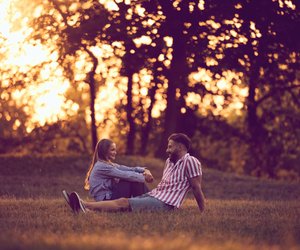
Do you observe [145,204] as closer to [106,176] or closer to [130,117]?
[106,176]

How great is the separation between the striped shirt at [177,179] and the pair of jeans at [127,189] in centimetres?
30

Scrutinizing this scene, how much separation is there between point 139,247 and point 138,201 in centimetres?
506

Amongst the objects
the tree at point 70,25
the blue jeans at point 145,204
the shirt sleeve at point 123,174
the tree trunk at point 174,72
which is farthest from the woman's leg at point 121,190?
the tree trunk at point 174,72

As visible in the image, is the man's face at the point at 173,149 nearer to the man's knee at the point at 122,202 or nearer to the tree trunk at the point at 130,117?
the man's knee at the point at 122,202

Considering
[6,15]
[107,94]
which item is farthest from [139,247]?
[107,94]

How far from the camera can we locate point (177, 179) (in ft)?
39.3

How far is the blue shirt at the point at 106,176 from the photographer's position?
12.1 metres

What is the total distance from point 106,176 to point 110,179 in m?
0.24

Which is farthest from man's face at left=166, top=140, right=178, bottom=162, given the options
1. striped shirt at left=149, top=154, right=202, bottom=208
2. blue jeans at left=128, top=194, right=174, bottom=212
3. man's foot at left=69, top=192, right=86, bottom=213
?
man's foot at left=69, top=192, right=86, bottom=213

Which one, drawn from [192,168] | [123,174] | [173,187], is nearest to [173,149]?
[192,168]

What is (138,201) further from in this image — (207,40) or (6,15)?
(6,15)

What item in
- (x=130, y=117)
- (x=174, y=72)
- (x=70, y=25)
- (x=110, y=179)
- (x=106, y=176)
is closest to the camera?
(x=106, y=176)

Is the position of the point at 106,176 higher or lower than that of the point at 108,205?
higher

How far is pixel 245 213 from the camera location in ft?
41.0
